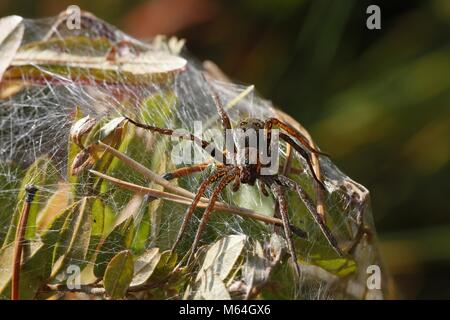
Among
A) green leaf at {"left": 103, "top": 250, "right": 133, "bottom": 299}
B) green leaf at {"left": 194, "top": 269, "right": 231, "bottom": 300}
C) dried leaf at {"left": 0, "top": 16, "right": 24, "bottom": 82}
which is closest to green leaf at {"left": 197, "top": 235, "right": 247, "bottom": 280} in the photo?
green leaf at {"left": 194, "top": 269, "right": 231, "bottom": 300}

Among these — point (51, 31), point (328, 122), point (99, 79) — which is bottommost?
point (328, 122)

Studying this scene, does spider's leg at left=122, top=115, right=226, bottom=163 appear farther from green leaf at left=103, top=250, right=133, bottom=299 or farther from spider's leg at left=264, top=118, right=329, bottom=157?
green leaf at left=103, top=250, right=133, bottom=299

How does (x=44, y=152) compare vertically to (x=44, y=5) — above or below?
below

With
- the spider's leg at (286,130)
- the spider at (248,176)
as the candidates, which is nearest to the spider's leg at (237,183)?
the spider at (248,176)

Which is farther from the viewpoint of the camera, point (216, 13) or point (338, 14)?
point (216, 13)

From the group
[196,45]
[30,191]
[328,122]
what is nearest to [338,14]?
[328,122]

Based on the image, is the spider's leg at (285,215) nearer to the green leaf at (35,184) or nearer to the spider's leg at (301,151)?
the spider's leg at (301,151)

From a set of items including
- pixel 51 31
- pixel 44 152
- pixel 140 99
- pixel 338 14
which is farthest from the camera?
pixel 338 14

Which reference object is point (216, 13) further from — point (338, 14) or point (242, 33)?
point (338, 14)
